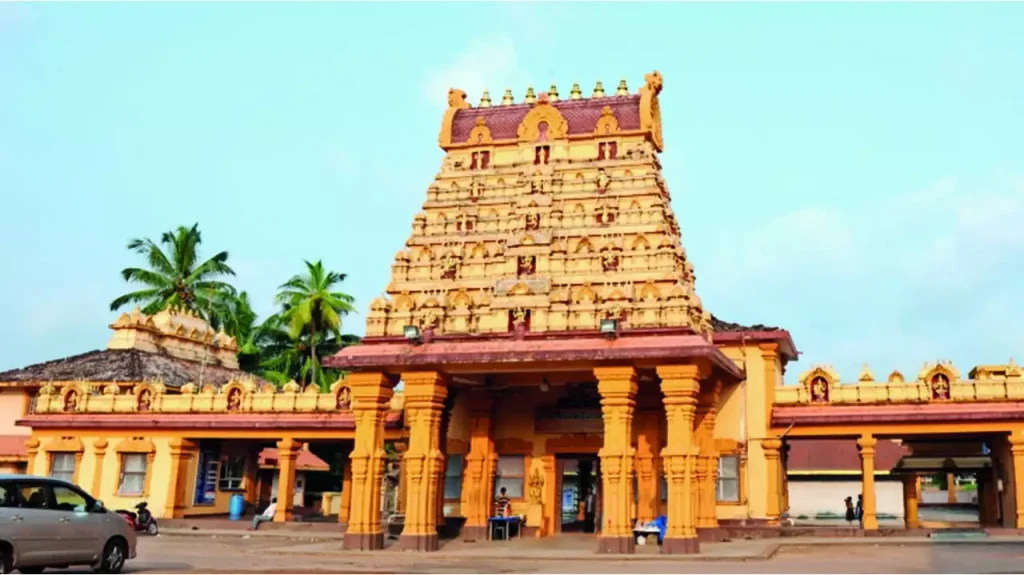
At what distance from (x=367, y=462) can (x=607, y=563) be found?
6.27m

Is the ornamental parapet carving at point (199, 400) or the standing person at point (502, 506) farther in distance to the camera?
the ornamental parapet carving at point (199, 400)

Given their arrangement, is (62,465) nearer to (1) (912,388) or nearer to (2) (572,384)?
(2) (572,384)

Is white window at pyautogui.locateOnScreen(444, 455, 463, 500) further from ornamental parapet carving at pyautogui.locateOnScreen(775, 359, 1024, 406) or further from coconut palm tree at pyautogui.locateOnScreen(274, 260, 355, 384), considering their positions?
coconut palm tree at pyautogui.locateOnScreen(274, 260, 355, 384)

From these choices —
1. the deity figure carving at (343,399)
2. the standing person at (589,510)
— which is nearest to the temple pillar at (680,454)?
the standing person at (589,510)

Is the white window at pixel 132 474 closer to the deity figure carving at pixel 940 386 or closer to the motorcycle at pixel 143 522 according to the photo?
the motorcycle at pixel 143 522

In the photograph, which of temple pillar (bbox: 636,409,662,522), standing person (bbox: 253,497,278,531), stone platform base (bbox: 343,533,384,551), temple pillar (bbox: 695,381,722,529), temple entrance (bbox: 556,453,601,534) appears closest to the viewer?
stone platform base (bbox: 343,533,384,551)

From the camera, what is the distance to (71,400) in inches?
1213

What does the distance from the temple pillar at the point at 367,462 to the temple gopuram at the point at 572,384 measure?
0.05 metres

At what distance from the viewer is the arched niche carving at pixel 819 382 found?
24.4 metres

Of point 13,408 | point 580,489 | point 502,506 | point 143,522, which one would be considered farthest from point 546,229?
point 13,408

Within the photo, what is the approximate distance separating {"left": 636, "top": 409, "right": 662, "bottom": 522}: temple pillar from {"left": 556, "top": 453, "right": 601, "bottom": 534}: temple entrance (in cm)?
106

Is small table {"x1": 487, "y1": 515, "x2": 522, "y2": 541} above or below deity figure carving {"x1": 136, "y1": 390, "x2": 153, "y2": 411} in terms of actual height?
below

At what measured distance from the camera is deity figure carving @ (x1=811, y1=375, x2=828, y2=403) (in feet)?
80.0

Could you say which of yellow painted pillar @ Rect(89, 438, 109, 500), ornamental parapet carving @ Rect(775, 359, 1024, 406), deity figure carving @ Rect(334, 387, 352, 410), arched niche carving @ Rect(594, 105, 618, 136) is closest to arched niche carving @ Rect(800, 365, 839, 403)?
ornamental parapet carving @ Rect(775, 359, 1024, 406)
